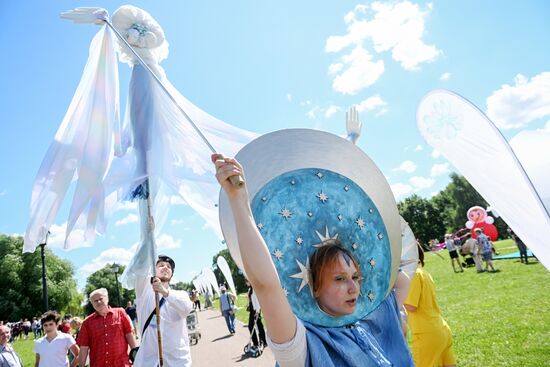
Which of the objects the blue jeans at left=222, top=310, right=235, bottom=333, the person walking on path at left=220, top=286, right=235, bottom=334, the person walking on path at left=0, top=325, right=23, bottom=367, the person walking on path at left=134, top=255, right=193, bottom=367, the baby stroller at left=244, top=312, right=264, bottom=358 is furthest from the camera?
the blue jeans at left=222, top=310, right=235, bottom=333

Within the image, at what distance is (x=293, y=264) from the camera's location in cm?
159

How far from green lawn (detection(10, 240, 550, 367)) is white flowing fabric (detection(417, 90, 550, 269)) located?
3.30 metres

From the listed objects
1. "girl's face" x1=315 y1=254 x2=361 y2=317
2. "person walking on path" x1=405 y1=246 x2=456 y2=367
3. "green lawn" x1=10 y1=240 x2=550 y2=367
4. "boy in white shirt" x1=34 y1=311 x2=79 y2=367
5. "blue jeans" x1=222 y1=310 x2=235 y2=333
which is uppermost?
"girl's face" x1=315 y1=254 x2=361 y2=317

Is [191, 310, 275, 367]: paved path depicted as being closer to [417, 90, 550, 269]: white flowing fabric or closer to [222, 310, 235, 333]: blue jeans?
[222, 310, 235, 333]: blue jeans

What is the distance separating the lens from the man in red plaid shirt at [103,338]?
539cm

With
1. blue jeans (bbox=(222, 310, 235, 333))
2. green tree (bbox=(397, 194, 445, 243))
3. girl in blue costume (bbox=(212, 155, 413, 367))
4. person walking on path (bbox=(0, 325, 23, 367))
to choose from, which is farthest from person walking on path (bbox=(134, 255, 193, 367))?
green tree (bbox=(397, 194, 445, 243))

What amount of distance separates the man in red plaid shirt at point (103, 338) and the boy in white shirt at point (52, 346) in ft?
5.08

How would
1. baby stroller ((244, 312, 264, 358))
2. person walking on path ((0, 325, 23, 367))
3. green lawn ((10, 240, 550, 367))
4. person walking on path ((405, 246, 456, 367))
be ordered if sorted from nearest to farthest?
person walking on path ((405, 246, 456, 367)) < green lawn ((10, 240, 550, 367)) < person walking on path ((0, 325, 23, 367)) < baby stroller ((244, 312, 264, 358))

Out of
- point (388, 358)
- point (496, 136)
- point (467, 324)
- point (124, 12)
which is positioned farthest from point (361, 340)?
point (467, 324)

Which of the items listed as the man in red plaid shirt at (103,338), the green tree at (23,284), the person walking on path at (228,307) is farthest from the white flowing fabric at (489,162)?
the green tree at (23,284)

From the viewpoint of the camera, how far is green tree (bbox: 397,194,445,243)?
3039 inches

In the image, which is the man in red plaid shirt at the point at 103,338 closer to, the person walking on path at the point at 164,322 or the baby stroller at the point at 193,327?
the person walking on path at the point at 164,322

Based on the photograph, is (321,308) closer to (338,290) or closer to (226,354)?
(338,290)

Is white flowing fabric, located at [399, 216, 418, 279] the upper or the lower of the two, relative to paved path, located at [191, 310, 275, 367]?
upper
